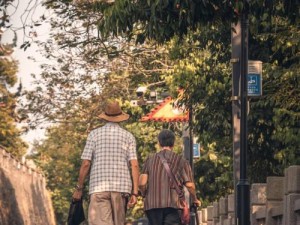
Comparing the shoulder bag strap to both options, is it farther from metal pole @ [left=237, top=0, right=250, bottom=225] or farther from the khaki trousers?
metal pole @ [left=237, top=0, right=250, bottom=225]

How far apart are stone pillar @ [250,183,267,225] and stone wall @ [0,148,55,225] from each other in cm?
3070

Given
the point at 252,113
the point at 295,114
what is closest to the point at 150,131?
the point at 252,113

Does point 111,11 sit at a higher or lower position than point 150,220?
higher

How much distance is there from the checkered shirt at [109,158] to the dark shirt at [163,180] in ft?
3.42

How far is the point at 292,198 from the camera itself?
648 inches

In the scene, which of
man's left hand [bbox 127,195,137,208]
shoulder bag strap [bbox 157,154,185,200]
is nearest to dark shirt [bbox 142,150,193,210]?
shoulder bag strap [bbox 157,154,185,200]

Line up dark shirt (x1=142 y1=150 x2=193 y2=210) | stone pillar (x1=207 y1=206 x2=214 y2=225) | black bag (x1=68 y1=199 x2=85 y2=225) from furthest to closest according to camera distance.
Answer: stone pillar (x1=207 y1=206 x2=214 y2=225), dark shirt (x1=142 y1=150 x2=193 y2=210), black bag (x1=68 y1=199 x2=85 y2=225)

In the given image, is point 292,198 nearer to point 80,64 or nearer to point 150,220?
point 150,220

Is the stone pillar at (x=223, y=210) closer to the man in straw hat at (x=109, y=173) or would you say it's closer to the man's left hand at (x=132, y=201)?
the man's left hand at (x=132, y=201)

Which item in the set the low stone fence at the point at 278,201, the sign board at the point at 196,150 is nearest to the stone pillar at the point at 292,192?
the low stone fence at the point at 278,201

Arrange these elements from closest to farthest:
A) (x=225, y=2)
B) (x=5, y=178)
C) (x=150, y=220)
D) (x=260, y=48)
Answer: (x=225, y=2), (x=150, y=220), (x=260, y=48), (x=5, y=178)

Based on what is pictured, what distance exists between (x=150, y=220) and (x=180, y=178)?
682 mm

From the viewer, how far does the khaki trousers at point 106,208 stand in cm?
1619

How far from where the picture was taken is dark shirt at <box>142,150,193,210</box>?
57.2ft
